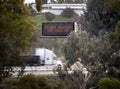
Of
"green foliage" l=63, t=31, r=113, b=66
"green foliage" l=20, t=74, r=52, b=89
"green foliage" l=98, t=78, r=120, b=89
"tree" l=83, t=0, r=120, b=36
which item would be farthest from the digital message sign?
"green foliage" l=98, t=78, r=120, b=89

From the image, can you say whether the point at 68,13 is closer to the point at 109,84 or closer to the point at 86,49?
the point at 86,49

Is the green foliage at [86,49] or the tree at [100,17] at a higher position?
the tree at [100,17]

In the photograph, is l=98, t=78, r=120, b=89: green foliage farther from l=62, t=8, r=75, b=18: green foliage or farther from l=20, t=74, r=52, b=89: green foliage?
l=62, t=8, r=75, b=18: green foliage

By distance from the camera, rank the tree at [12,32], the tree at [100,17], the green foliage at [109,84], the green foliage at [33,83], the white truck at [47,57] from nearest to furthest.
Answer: the green foliage at [109,84] < the tree at [12,32] < the green foliage at [33,83] < the tree at [100,17] < the white truck at [47,57]

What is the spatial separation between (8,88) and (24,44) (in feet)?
12.1

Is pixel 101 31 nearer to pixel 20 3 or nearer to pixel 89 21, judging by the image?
pixel 89 21

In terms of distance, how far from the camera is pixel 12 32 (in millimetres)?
19859

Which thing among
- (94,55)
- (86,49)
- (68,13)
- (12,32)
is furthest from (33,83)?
(68,13)

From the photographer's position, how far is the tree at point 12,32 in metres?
17.4

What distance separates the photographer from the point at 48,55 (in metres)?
42.3

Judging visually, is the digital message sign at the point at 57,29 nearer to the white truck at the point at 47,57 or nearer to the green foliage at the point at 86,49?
the white truck at the point at 47,57

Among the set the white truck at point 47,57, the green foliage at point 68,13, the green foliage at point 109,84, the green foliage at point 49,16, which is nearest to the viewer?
the green foliage at point 109,84

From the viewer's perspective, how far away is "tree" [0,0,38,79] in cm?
1741

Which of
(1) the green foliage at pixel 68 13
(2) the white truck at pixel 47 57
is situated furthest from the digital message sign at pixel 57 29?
(1) the green foliage at pixel 68 13
